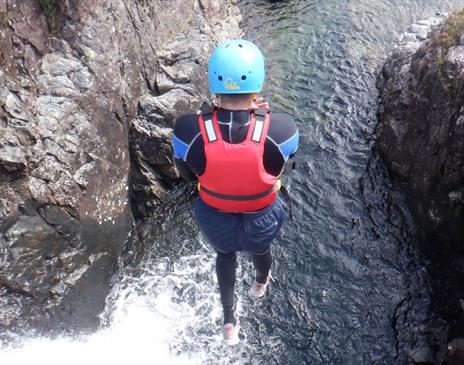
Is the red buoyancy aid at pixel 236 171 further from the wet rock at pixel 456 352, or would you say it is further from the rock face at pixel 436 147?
the rock face at pixel 436 147

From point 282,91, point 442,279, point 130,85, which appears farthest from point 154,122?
point 442,279

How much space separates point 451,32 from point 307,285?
463 cm

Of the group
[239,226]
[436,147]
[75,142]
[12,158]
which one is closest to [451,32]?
[436,147]

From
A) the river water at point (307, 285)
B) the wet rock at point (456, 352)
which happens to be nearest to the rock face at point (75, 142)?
the river water at point (307, 285)

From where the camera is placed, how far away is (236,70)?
385cm

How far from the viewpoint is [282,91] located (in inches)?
384

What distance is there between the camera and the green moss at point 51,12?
6.70 m

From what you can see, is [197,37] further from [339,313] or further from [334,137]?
[339,313]

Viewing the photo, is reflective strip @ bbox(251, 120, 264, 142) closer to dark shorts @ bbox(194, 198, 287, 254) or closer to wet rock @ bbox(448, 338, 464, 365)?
dark shorts @ bbox(194, 198, 287, 254)

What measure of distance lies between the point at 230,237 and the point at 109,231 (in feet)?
10.2

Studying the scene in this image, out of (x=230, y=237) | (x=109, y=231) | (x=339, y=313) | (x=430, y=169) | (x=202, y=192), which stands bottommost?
(x=339, y=313)

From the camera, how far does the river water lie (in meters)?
5.73

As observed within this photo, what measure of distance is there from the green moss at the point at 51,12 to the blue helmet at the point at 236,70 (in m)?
Answer: 4.02

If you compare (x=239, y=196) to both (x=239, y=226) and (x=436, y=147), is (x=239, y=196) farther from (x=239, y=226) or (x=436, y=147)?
(x=436, y=147)
